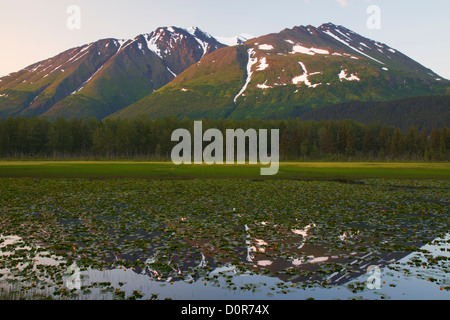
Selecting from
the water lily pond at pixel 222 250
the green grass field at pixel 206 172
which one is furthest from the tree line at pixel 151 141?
the water lily pond at pixel 222 250

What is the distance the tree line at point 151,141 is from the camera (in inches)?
6339

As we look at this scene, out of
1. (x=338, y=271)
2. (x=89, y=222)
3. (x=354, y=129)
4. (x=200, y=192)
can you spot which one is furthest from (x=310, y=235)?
(x=354, y=129)

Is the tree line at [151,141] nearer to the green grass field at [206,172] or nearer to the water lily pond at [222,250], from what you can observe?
the green grass field at [206,172]

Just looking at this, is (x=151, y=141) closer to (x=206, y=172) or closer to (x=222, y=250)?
(x=206, y=172)

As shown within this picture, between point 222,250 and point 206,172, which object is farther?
point 206,172

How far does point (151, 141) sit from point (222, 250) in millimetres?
159007

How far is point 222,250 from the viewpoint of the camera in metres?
18.3

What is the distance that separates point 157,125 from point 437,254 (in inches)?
6513

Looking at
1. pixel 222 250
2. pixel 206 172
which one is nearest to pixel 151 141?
pixel 206 172

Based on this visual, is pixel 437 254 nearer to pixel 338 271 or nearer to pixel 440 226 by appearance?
pixel 338 271

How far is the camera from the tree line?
161 m

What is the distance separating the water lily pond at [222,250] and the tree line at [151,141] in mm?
138821

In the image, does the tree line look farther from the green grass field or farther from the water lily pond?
the water lily pond

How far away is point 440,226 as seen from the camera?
24.4 m
